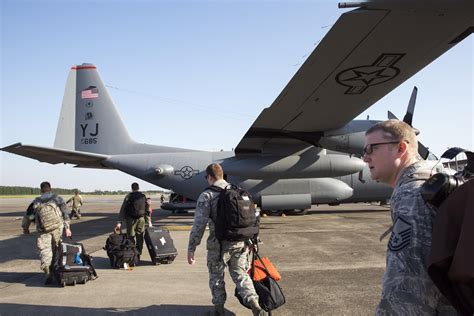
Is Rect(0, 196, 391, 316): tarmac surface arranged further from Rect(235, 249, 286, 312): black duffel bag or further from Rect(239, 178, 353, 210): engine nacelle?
Rect(239, 178, 353, 210): engine nacelle

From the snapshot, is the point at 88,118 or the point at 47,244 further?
the point at 88,118

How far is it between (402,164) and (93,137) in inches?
697

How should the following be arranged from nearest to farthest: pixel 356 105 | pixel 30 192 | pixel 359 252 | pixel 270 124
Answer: pixel 359 252 → pixel 356 105 → pixel 270 124 → pixel 30 192

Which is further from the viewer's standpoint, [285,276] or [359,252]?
[359,252]

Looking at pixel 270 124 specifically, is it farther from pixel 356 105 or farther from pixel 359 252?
pixel 359 252

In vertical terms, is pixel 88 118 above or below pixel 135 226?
above

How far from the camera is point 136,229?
29.6 ft

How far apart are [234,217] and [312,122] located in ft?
25.8

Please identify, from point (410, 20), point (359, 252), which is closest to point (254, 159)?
point (359, 252)

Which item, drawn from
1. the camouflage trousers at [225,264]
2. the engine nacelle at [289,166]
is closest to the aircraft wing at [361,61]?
the engine nacelle at [289,166]

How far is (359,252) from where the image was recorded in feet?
29.9

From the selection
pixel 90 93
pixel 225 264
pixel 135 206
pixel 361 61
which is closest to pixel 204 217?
pixel 225 264

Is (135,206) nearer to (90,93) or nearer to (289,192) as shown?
(289,192)

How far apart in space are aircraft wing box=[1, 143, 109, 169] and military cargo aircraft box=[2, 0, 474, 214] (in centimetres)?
4
